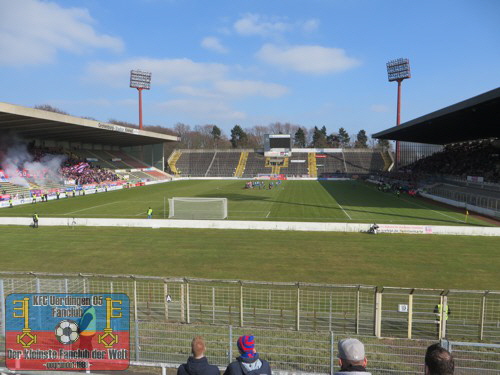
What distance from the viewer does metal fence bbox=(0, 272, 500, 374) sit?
688 cm

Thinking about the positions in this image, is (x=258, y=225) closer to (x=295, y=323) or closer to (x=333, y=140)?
(x=295, y=323)

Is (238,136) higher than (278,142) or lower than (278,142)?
higher

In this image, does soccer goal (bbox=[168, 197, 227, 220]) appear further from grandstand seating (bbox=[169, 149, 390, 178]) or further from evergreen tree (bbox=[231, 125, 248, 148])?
evergreen tree (bbox=[231, 125, 248, 148])

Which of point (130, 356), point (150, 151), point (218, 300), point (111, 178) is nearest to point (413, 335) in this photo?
point (218, 300)

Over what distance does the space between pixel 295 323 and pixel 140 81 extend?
9486 cm

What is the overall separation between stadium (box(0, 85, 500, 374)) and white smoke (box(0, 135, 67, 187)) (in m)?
0.23

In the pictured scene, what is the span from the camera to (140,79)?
92.3 meters

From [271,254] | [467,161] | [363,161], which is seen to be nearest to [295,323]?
[271,254]

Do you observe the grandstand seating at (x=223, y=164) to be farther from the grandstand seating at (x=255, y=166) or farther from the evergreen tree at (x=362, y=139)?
the evergreen tree at (x=362, y=139)

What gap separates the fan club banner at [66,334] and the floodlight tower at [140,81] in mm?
89471

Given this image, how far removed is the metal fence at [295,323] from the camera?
6.88 meters

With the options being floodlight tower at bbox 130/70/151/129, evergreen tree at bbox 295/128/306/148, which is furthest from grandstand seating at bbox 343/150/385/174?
floodlight tower at bbox 130/70/151/129

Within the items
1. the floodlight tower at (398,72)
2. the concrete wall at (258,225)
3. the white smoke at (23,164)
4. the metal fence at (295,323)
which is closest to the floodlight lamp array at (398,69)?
the floodlight tower at (398,72)

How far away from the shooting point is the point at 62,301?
7.84 m
